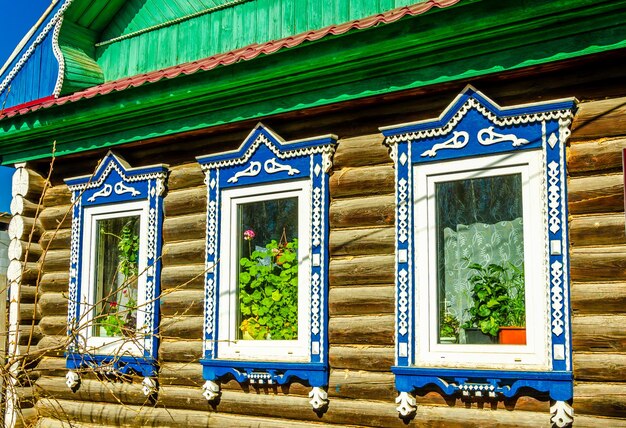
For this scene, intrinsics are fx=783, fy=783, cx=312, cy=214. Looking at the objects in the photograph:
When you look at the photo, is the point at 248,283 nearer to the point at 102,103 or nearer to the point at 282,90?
the point at 282,90

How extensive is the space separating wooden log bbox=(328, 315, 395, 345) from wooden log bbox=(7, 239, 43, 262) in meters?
3.84

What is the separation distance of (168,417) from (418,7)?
13.7ft

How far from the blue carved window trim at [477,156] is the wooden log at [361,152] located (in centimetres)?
12

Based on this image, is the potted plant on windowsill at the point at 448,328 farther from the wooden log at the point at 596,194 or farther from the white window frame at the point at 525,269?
the wooden log at the point at 596,194

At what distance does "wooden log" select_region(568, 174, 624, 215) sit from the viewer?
5.10m

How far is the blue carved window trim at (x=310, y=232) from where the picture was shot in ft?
20.2

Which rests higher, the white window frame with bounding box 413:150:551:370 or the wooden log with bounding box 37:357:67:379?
the white window frame with bounding box 413:150:551:370

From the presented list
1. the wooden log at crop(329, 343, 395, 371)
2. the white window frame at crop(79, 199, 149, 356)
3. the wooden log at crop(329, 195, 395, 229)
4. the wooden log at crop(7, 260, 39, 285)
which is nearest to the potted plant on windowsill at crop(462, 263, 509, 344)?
the wooden log at crop(329, 343, 395, 371)

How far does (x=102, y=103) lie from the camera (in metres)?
7.59

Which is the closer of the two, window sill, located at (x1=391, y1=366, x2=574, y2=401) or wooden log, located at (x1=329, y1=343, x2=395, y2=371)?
window sill, located at (x1=391, y1=366, x2=574, y2=401)

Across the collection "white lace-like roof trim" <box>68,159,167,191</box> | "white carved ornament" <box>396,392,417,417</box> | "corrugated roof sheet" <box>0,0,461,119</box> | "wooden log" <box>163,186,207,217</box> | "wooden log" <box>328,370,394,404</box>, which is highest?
"corrugated roof sheet" <box>0,0,461,119</box>

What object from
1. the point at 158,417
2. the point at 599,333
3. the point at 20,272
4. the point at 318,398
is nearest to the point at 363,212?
the point at 318,398

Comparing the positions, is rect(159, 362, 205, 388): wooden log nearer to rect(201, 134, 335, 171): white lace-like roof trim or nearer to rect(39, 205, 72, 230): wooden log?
rect(201, 134, 335, 171): white lace-like roof trim

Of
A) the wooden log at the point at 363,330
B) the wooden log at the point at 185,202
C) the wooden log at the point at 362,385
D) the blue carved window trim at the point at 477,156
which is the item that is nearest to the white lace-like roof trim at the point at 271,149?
the wooden log at the point at 185,202
